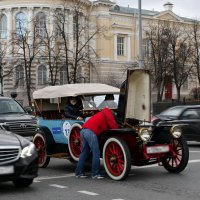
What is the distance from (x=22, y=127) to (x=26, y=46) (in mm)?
44149

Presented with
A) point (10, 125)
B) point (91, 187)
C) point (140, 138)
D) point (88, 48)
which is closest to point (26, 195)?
point (91, 187)

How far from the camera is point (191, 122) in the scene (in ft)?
62.5

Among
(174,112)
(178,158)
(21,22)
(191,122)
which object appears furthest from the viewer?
(21,22)

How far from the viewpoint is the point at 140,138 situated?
10.7 meters

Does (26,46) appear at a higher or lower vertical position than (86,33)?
lower

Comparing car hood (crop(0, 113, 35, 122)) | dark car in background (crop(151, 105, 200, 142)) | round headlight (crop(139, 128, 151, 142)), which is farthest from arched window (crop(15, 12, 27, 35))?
round headlight (crop(139, 128, 151, 142))

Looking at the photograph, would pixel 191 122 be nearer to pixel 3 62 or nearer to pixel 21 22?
pixel 3 62

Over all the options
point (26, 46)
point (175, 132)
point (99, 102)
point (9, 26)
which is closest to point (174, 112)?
point (99, 102)

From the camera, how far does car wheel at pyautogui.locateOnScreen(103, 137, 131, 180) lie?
1052cm

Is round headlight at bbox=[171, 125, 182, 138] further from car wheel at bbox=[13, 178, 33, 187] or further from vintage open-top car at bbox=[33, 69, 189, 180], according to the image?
car wheel at bbox=[13, 178, 33, 187]

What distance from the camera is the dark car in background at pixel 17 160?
920cm

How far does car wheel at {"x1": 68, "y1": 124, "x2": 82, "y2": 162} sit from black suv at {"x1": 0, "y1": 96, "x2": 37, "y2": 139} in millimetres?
4056

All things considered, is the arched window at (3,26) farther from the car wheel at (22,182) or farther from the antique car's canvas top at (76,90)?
the car wheel at (22,182)

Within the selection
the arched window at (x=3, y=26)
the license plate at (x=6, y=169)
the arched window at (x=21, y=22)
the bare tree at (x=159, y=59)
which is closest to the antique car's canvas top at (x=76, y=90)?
the license plate at (x=6, y=169)
